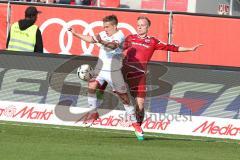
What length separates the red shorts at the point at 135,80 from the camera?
17.5 m

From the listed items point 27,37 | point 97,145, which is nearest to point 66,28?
point 27,37

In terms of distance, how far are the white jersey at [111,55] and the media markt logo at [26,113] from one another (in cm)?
195

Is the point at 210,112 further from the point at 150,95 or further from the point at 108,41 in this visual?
the point at 108,41

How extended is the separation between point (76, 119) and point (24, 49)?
1.99m

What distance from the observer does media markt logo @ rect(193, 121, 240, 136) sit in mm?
18125

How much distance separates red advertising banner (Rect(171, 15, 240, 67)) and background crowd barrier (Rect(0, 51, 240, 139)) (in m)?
5.37

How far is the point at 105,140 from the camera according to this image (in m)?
16.1

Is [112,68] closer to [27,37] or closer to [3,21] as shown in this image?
[27,37]

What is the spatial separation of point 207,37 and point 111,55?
7.25 meters

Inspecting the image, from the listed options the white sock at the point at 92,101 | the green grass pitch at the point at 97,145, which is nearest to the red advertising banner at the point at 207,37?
the green grass pitch at the point at 97,145

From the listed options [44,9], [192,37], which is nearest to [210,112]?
[192,37]

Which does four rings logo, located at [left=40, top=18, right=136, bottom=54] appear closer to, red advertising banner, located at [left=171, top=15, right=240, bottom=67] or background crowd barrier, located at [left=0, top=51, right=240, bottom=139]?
red advertising banner, located at [left=171, top=15, right=240, bottom=67]

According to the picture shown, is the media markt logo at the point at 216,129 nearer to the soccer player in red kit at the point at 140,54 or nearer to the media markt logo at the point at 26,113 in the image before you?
the soccer player in red kit at the point at 140,54

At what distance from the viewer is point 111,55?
671 inches
